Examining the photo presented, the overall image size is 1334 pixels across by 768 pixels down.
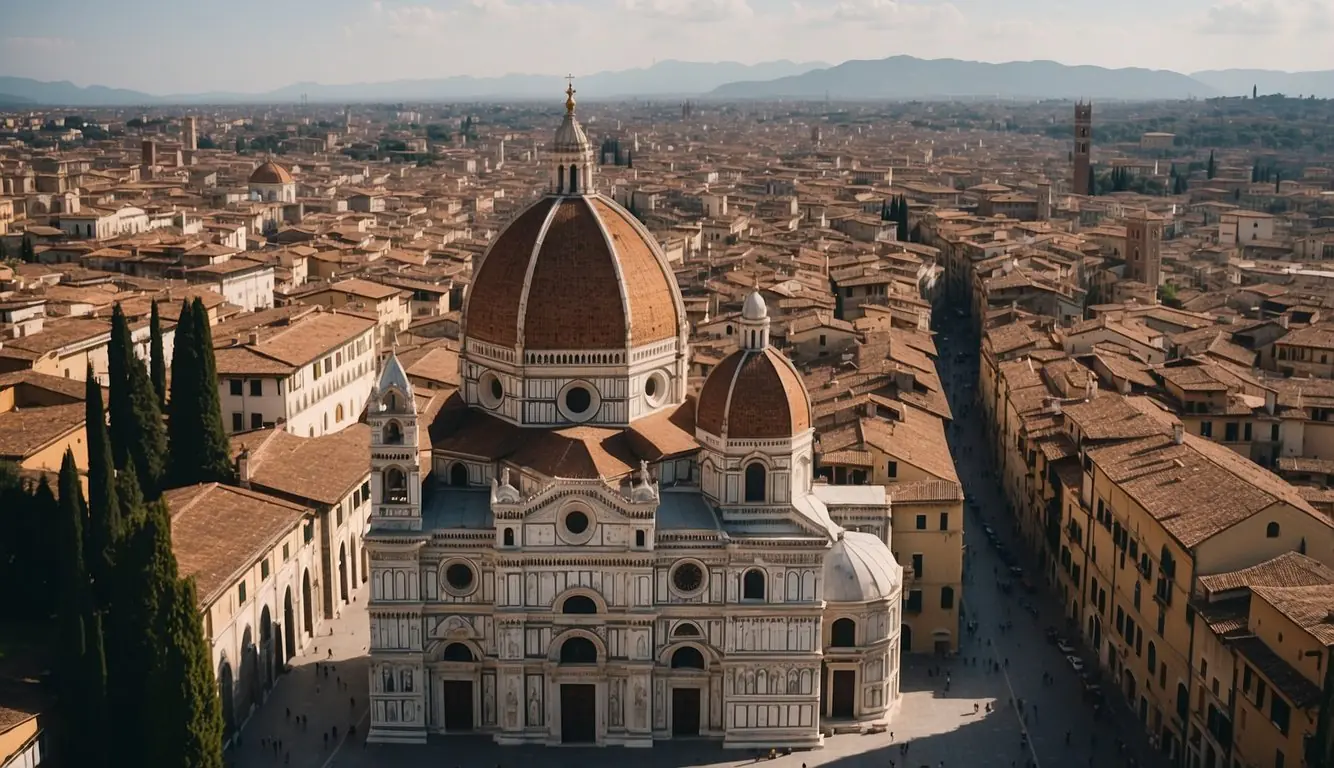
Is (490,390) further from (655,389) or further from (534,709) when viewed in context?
(534,709)

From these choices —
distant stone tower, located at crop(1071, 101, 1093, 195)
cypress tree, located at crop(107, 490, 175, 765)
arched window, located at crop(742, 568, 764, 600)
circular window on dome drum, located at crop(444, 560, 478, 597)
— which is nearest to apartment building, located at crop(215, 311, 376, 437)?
circular window on dome drum, located at crop(444, 560, 478, 597)

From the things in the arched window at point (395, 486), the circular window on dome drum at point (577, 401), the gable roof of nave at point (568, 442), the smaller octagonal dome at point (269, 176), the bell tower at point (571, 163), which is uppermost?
the bell tower at point (571, 163)

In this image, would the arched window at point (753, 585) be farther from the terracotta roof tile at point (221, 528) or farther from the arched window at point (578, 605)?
the terracotta roof tile at point (221, 528)

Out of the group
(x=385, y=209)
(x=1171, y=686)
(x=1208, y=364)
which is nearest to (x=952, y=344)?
(x=1208, y=364)

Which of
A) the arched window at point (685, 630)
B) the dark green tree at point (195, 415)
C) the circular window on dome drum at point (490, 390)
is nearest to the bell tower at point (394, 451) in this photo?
the circular window on dome drum at point (490, 390)

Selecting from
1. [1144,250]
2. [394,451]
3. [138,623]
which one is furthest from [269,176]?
[138,623]

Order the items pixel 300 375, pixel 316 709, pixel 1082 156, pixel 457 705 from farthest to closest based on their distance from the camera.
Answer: pixel 1082 156, pixel 300 375, pixel 316 709, pixel 457 705

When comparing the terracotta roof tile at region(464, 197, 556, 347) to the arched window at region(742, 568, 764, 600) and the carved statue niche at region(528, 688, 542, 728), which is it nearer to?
the arched window at region(742, 568, 764, 600)
